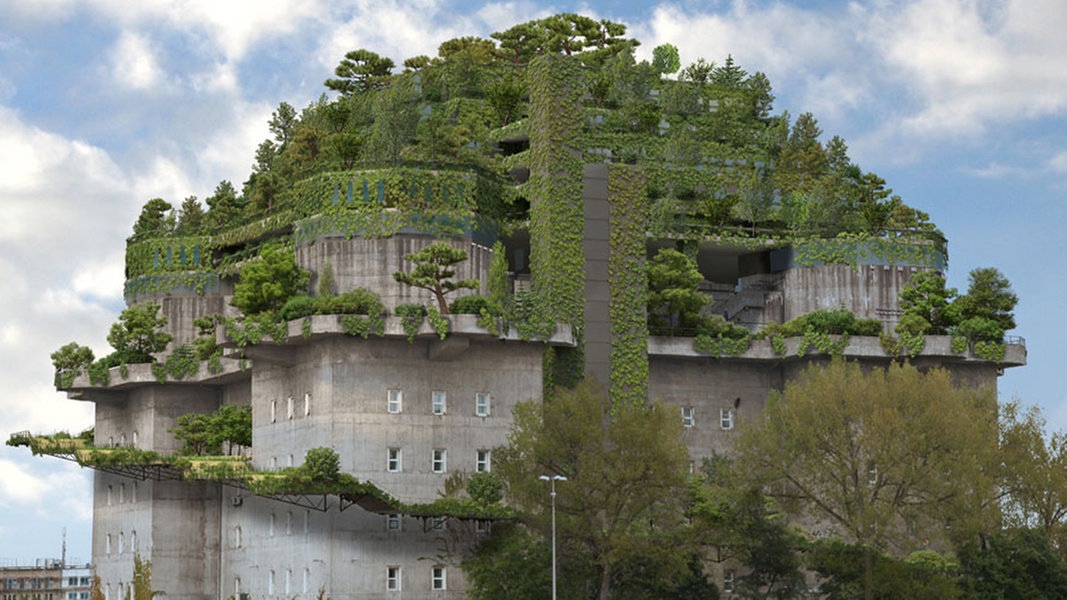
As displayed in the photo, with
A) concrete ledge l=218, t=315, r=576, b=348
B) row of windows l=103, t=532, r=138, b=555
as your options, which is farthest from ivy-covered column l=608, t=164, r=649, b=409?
row of windows l=103, t=532, r=138, b=555

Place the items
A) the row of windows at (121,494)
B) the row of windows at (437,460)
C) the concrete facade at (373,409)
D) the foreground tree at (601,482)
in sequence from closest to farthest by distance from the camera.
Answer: the foreground tree at (601,482)
the row of windows at (437,460)
the concrete facade at (373,409)
the row of windows at (121,494)

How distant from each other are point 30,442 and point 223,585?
1511 cm

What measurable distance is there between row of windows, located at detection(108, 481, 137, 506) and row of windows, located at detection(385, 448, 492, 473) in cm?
2708

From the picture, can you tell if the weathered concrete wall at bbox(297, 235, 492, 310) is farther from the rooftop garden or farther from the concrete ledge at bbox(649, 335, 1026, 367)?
the concrete ledge at bbox(649, 335, 1026, 367)

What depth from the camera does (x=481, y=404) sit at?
101000 mm

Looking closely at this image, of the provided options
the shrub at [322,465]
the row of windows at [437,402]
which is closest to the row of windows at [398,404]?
the row of windows at [437,402]

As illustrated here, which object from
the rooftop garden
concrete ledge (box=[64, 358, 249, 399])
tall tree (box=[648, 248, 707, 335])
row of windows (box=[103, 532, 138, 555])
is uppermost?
the rooftop garden

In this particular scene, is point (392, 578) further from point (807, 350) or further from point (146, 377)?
point (807, 350)

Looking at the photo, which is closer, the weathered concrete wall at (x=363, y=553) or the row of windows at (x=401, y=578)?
the weathered concrete wall at (x=363, y=553)

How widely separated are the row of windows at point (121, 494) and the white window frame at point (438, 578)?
2820 cm

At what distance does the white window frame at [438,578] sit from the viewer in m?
98.7

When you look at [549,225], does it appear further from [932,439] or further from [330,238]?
[932,439]

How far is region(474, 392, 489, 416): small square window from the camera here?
331ft

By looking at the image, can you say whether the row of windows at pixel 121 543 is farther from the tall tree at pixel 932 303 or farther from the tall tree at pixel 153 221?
the tall tree at pixel 932 303
